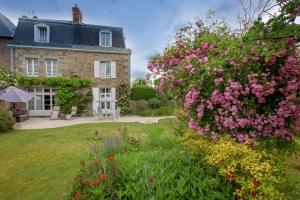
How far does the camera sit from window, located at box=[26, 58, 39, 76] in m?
16.9

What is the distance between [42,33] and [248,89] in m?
18.8

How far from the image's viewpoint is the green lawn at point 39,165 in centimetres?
392

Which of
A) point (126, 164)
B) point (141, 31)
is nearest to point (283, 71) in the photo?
point (126, 164)

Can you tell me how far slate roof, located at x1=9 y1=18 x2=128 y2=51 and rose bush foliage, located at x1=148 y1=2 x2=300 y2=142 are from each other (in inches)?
632

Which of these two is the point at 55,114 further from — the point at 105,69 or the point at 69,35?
the point at 69,35

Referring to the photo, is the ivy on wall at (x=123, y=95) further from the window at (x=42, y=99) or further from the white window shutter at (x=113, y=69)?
the window at (x=42, y=99)

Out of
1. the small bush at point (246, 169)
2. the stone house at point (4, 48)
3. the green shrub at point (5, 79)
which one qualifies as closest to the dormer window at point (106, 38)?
the stone house at point (4, 48)

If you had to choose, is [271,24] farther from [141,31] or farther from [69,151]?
[141,31]

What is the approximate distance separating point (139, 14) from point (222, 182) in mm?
7842

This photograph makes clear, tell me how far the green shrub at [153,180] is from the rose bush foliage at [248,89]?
2.00 feet

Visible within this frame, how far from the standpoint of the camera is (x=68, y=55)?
17.5 m

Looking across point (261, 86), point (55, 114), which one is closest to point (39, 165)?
point (261, 86)

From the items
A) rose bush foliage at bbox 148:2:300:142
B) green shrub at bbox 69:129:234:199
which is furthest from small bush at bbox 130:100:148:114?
rose bush foliage at bbox 148:2:300:142

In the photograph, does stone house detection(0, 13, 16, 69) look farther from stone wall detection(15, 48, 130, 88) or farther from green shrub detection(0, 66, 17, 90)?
green shrub detection(0, 66, 17, 90)
